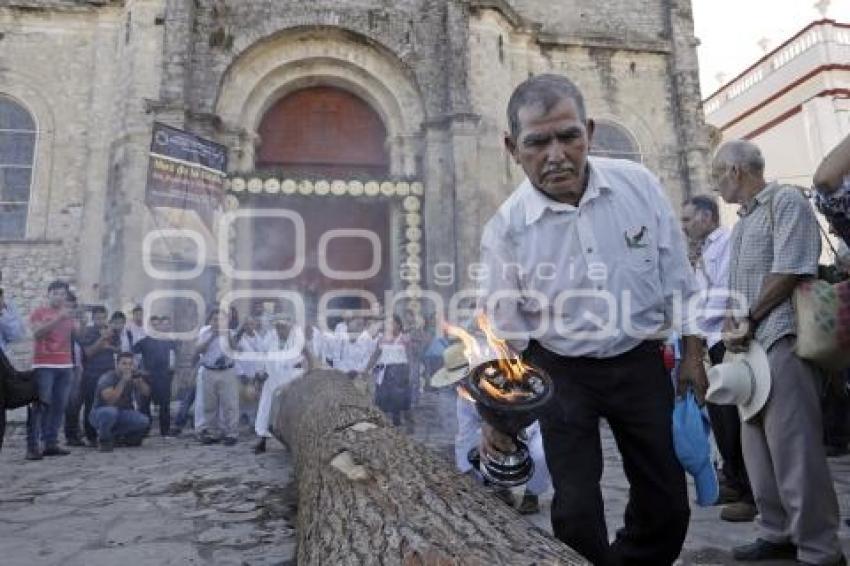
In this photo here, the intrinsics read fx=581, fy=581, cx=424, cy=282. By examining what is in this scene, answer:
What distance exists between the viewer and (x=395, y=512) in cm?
213

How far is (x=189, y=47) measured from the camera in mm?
12258

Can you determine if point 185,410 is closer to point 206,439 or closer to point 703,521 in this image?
point 206,439

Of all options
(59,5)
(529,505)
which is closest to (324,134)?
(59,5)

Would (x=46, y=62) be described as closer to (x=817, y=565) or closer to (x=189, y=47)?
(x=189, y=47)

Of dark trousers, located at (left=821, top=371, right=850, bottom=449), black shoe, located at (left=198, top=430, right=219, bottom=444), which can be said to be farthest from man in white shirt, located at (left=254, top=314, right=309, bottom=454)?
dark trousers, located at (left=821, top=371, right=850, bottom=449)

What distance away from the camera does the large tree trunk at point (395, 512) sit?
1703 millimetres

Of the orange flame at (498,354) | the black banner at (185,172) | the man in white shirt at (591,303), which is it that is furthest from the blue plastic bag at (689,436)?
the black banner at (185,172)

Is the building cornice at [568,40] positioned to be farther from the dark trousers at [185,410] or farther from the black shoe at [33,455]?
the black shoe at [33,455]

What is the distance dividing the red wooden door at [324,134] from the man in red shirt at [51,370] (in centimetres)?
741

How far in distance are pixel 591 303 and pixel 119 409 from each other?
284 inches

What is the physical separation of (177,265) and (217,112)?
3.57 m

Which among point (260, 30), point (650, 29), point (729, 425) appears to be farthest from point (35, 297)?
point (650, 29)

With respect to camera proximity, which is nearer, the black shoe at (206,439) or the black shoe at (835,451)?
the black shoe at (835,451)

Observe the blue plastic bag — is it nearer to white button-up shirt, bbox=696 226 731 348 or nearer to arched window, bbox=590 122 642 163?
white button-up shirt, bbox=696 226 731 348
